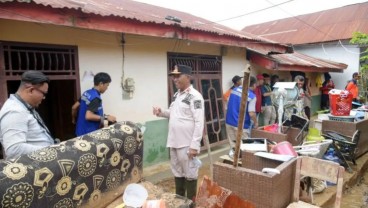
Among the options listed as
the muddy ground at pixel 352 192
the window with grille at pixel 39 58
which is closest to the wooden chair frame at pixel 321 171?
the muddy ground at pixel 352 192

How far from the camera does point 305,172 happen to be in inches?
122

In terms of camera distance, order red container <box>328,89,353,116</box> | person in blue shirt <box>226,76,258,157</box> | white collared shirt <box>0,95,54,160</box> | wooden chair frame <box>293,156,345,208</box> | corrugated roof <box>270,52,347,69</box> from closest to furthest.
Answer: white collared shirt <box>0,95,54,160</box>
wooden chair frame <box>293,156,345,208</box>
person in blue shirt <box>226,76,258,157</box>
red container <box>328,89,353,116</box>
corrugated roof <box>270,52,347,69</box>

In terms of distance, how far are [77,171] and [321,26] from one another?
52.9 feet

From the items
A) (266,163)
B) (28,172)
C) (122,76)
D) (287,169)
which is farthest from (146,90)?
(28,172)

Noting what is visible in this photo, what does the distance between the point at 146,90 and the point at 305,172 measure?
3107 millimetres

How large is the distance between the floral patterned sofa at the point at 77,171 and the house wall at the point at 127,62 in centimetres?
188

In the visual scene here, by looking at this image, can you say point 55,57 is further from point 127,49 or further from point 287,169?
point 287,169

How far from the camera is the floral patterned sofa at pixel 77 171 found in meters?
1.89

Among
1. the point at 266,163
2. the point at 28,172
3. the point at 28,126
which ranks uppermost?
the point at 28,126

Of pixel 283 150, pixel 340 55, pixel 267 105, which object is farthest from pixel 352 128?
pixel 340 55

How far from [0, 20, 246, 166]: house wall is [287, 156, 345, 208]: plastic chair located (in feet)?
9.55

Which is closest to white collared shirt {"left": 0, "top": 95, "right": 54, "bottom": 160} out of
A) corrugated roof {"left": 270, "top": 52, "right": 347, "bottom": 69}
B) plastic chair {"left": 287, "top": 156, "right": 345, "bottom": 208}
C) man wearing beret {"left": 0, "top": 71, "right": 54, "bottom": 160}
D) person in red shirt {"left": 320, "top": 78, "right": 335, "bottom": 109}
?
man wearing beret {"left": 0, "top": 71, "right": 54, "bottom": 160}

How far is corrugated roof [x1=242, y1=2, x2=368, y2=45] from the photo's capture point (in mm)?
13406

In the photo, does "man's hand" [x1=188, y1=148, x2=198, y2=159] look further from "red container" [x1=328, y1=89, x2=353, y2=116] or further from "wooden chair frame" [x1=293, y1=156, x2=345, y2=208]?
"red container" [x1=328, y1=89, x2=353, y2=116]
